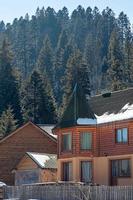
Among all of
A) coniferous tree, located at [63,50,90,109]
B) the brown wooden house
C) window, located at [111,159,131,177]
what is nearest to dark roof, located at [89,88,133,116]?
window, located at [111,159,131,177]

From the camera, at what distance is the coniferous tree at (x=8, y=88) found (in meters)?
92.1

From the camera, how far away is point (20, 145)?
188ft

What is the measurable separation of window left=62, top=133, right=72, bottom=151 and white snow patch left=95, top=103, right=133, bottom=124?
2.77 m

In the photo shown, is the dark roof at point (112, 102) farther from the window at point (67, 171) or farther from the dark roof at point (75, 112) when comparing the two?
the window at point (67, 171)

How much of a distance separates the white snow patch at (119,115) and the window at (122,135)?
0.92 m

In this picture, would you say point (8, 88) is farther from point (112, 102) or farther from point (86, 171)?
point (86, 171)

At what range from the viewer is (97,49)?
538ft

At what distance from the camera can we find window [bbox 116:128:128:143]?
4159 centimetres

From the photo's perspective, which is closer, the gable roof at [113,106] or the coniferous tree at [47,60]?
the gable roof at [113,106]

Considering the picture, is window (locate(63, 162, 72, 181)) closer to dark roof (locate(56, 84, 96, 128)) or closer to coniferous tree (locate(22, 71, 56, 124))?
dark roof (locate(56, 84, 96, 128))

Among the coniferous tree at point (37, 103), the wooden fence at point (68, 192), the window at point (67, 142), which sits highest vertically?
the coniferous tree at point (37, 103)

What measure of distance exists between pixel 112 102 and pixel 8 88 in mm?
51011

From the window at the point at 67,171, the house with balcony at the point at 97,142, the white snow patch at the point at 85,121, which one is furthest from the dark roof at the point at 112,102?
the window at the point at 67,171

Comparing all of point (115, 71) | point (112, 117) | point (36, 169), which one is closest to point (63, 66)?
point (115, 71)
